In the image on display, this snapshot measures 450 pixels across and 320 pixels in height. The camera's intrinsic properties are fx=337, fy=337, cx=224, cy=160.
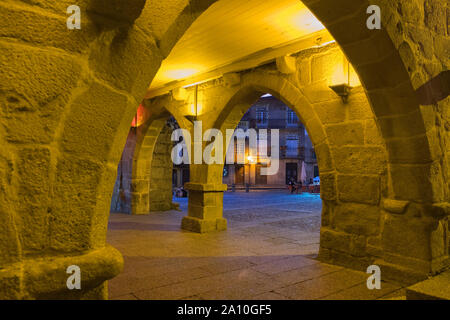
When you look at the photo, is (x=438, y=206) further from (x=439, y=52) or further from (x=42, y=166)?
(x=42, y=166)

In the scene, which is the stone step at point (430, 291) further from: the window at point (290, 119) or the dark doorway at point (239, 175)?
the window at point (290, 119)

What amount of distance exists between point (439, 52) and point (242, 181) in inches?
759

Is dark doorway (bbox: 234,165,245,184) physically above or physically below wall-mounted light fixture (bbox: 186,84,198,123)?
below

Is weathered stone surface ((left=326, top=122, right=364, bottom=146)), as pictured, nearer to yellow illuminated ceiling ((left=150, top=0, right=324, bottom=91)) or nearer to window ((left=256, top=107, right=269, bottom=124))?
yellow illuminated ceiling ((left=150, top=0, right=324, bottom=91))

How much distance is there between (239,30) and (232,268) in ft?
8.33

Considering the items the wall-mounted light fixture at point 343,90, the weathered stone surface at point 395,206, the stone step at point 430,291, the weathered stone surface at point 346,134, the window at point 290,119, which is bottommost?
the stone step at point 430,291

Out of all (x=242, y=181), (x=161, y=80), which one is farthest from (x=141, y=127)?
(x=242, y=181)

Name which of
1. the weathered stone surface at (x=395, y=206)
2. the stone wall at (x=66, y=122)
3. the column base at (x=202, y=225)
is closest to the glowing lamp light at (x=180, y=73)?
the column base at (x=202, y=225)

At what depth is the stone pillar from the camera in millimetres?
5340

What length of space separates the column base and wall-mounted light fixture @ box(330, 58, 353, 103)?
2875 mm

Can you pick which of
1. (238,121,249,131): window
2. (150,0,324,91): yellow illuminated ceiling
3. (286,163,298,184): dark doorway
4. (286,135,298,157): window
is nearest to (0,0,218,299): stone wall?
(150,0,324,91): yellow illuminated ceiling

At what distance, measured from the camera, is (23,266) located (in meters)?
0.90

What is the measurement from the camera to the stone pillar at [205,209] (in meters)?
5.34

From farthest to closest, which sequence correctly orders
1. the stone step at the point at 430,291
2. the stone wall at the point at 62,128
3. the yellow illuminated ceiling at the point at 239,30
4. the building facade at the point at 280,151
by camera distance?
the building facade at the point at 280,151, the yellow illuminated ceiling at the point at 239,30, the stone step at the point at 430,291, the stone wall at the point at 62,128
